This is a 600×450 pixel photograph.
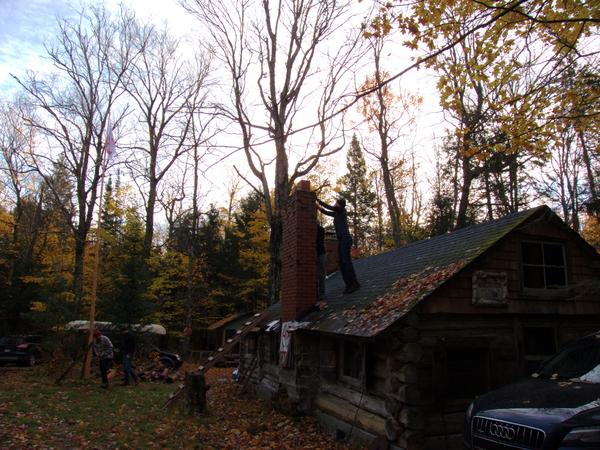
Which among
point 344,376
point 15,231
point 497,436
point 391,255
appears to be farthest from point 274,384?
point 15,231

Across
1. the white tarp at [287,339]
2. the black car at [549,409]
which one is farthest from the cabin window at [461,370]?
the white tarp at [287,339]

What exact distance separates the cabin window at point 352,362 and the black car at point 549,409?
3.32 m

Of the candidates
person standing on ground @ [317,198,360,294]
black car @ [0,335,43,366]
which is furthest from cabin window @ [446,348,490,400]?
black car @ [0,335,43,366]

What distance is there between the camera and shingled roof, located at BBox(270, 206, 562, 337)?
7.76 metres

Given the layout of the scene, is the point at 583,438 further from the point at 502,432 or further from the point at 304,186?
the point at 304,186

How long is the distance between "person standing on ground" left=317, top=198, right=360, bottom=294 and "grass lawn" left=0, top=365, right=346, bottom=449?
3.35 m

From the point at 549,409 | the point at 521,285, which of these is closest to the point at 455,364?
the point at 521,285

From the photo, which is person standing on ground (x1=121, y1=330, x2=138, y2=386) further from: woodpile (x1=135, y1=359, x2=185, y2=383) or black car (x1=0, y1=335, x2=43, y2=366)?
black car (x1=0, y1=335, x2=43, y2=366)

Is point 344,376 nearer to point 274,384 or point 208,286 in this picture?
point 274,384

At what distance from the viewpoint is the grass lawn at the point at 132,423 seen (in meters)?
8.32

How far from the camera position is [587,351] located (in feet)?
19.6

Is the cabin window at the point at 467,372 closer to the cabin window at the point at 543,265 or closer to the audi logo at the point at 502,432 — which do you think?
the cabin window at the point at 543,265

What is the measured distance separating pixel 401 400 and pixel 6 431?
7.14 meters

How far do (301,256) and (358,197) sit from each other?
26746mm
